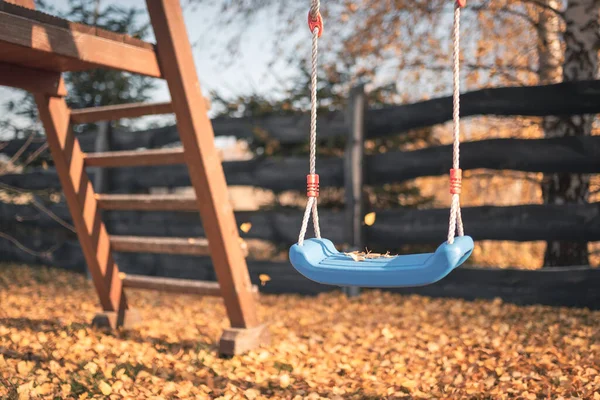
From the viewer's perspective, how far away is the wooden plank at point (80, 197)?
12.2 ft

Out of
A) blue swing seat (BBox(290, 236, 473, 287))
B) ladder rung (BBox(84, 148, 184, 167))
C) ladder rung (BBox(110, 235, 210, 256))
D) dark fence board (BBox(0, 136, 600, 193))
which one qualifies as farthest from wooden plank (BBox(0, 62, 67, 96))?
dark fence board (BBox(0, 136, 600, 193))

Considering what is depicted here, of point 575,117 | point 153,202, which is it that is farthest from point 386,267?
point 575,117

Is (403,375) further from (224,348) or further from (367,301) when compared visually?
(367,301)

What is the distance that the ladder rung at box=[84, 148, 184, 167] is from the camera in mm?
3554

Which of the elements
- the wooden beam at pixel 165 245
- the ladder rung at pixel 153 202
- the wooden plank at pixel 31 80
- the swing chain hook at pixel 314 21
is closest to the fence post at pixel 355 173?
the wooden beam at pixel 165 245

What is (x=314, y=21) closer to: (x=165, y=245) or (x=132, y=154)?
(x=132, y=154)

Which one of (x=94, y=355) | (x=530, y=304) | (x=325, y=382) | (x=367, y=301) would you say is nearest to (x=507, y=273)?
(x=530, y=304)

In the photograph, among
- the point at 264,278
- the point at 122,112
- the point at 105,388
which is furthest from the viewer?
the point at 264,278

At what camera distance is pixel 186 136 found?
11.2ft

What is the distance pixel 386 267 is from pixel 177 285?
205 centimetres

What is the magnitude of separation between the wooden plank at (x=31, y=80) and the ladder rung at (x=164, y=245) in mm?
1062

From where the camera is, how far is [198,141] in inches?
133

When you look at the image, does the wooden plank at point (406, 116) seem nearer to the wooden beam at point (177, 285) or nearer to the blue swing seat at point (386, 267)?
the wooden beam at point (177, 285)

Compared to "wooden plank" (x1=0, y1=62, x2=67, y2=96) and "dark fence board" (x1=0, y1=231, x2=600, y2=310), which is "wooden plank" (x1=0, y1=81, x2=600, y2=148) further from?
"wooden plank" (x1=0, y1=62, x2=67, y2=96)
